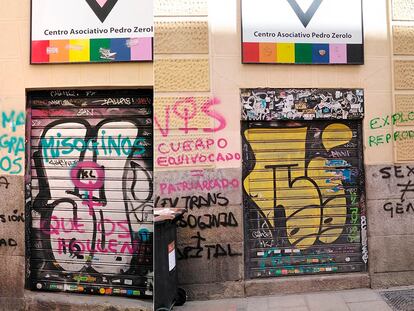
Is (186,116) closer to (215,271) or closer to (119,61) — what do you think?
(119,61)

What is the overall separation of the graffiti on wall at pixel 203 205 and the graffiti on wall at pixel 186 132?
187 mm

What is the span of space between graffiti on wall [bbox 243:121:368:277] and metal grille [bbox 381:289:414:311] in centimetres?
52

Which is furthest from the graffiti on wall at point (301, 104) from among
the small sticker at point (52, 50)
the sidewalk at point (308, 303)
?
the small sticker at point (52, 50)

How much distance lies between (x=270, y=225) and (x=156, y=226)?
1812 millimetres

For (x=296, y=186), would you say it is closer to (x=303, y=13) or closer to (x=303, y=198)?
(x=303, y=198)

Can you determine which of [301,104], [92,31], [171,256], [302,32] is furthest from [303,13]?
[171,256]

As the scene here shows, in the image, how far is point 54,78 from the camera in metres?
6.02

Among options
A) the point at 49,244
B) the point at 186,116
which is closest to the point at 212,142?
the point at 186,116

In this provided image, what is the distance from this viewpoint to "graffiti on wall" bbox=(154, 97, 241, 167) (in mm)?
6004

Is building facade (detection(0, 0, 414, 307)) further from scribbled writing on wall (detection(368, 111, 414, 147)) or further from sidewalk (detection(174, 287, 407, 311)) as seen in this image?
sidewalk (detection(174, 287, 407, 311))

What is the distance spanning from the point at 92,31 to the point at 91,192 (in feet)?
7.03

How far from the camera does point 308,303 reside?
5.75 meters

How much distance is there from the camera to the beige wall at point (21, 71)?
5988 millimetres

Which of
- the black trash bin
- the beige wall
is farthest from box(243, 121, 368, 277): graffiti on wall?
the beige wall
